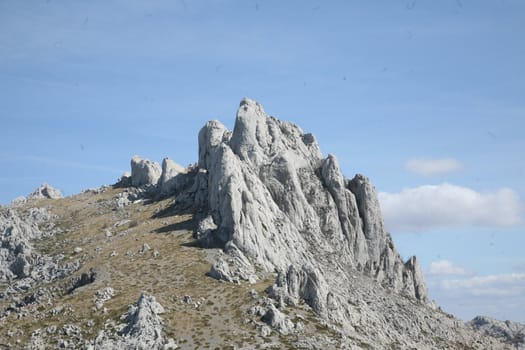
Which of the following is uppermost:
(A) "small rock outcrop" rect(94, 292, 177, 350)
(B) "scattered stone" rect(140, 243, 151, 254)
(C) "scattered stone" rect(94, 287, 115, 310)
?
(B) "scattered stone" rect(140, 243, 151, 254)

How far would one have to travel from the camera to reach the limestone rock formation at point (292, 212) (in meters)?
154

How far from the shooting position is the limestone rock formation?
15400 cm

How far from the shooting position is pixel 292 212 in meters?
170

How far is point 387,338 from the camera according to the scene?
148 metres

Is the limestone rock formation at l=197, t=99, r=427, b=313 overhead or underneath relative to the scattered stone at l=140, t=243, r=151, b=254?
overhead

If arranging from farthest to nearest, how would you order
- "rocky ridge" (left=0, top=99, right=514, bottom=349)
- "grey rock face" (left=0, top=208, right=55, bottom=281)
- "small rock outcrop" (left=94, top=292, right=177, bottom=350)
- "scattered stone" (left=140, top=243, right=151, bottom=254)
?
"grey rock face" (left=0, top=208, right=55, bottom=281)
"scattered stone" (left=140, top=243, right=151, bottom=254)
"rocky ridge" (left=0, top=99, right=514, bottom=349)
"small rock outcrop" (left=94, top=292, right=177, bottom=350)

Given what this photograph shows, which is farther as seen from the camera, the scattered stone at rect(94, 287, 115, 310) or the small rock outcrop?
the scattered stone at rect(94, 287, 115, 310)

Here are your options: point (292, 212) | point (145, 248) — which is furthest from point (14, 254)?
point (292, 212)

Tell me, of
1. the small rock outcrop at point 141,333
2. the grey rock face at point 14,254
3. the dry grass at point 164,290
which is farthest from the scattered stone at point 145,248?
the grey rock face at point 14,254

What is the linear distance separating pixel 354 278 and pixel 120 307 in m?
60.6

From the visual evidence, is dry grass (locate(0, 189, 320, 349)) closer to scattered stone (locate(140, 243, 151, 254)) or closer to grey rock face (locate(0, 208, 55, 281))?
scattered stone (locate(140, 243, 151, 254))

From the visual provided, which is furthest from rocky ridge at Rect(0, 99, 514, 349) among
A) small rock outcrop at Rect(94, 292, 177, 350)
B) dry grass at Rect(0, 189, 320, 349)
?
dry grass at Rect(0, 189, 320, 349)

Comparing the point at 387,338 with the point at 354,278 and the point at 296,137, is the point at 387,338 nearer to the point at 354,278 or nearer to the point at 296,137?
the point at 354,278

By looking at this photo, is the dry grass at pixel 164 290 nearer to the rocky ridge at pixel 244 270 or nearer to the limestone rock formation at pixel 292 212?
the rocky ridge at pixel 244 270
